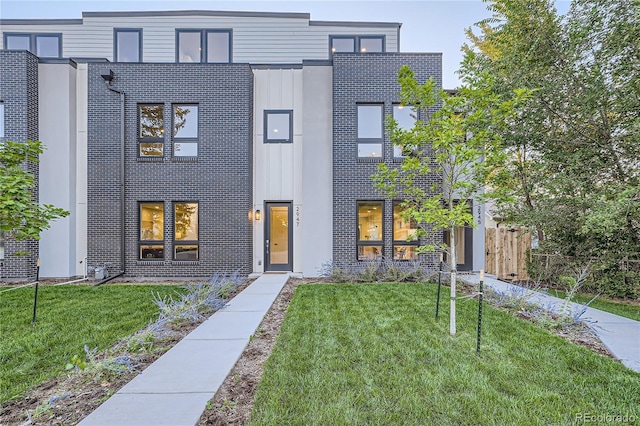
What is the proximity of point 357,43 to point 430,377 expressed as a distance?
12.6 m

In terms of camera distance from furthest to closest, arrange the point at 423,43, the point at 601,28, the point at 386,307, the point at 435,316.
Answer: the point at 423,43
the point at 601,28
the point at 386,307
the point at 435,316

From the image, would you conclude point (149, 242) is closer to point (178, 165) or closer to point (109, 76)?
point (178, 165)

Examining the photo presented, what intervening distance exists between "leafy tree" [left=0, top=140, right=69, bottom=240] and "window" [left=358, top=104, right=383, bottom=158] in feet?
25.1

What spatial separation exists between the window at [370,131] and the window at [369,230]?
5.20 feet

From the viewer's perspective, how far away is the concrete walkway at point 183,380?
2.51 meters

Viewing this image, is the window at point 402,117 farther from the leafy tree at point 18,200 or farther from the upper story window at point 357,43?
the leafy tree at point 18,200

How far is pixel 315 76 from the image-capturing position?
9.90 meters

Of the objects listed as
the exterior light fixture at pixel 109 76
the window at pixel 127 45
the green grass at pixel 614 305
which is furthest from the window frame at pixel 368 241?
the window at pixel 127 45

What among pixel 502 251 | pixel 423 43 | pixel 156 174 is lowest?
pixel 502 251

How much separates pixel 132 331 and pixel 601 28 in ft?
34.8

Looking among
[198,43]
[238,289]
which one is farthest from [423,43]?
[238,289]

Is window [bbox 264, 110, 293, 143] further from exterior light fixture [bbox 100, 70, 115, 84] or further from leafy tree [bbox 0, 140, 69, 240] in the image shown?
leafy tree [bbox 0, 140, 69, 240]

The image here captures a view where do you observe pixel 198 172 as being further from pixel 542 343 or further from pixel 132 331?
pixel 542 343

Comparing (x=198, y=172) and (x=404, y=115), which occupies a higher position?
(x=404, y=115)
